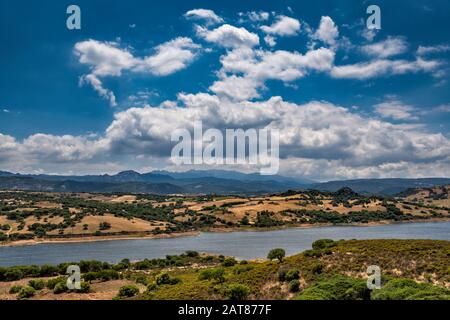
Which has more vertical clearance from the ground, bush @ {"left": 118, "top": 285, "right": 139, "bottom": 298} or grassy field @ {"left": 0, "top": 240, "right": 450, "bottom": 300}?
grassy field @ {"left": 0, "top": 240, "right": 450, "bottom": 300}

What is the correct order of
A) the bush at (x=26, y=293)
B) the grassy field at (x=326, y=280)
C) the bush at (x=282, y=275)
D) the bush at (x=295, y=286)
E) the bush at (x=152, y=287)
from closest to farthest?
the grassy field at (x=326, y=280) → the bush at (x=295, y=286) → the bush at (x=282, y=275) → the bush at (x=26, y=293) → the bush at (x=152, y=287)

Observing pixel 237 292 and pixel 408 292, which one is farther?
pixel 237 292

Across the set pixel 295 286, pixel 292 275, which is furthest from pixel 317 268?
pixel 295 286

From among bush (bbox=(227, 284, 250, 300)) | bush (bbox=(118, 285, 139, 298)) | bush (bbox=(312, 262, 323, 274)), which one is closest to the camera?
bush (bbox=(227, 284, 250, 300))

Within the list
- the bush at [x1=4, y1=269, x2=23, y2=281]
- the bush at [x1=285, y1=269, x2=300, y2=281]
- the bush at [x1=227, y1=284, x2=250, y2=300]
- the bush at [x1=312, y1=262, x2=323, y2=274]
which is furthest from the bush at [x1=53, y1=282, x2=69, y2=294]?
the bush at [x1=312, y1=262, x2=323, y2=274]

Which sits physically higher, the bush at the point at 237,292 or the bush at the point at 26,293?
the bush at the point at 237,292

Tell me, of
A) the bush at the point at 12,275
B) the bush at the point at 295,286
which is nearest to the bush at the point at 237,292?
the bush at the point at 295,286

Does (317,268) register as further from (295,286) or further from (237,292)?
(237,292)

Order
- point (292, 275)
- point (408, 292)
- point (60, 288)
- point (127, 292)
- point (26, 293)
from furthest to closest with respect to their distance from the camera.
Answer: point (60, 288) → point (26, 293) → point (127, 292) → point (292, 275) → point (408, 292)

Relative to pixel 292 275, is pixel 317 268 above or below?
above

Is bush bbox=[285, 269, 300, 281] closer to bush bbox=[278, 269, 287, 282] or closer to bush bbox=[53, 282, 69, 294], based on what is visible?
bush bbox=[278, 269, 287, 282]

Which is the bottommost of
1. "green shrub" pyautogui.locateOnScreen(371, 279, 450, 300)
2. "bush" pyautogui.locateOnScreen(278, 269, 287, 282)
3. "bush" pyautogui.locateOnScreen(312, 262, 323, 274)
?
"bush" pyautogui.locateOnScreen(278, 269, 287, 282)

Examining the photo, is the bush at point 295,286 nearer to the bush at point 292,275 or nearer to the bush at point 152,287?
the bush at point 292,275
